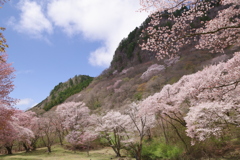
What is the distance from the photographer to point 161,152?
13.3 metres

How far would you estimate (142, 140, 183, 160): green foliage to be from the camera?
12648 mm

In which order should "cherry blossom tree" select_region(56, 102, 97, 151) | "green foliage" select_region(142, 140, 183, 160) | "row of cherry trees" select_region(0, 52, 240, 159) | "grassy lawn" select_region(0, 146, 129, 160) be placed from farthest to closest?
1. "cherry blossom tree" select_region(56, 102, 97, 151)
2. "grassy lawn" select_region(0, 146, 129, 160)
3. "green foliage" select_region(142, 140, 183, 160)
4. "row of cherry trees" select_region(0, 52, 240, 159)

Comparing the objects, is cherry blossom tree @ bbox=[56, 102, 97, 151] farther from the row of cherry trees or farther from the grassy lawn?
the grassy lawn

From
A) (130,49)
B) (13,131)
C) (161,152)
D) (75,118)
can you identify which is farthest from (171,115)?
(130,49)

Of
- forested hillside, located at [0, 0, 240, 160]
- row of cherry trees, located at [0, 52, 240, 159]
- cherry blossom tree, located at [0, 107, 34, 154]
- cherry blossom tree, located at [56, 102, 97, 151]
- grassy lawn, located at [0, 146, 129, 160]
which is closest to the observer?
forested hillside, located at [0, 0, 240, 160]

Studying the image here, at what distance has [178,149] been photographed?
503 inches

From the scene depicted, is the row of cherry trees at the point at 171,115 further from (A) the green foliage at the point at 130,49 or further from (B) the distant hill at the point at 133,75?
(A) the green foliage at the point at 130,49

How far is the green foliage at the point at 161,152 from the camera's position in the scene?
12648 millimetres

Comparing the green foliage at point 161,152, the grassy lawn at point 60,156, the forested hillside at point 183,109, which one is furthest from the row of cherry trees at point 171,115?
the grassy lawn at point 60,156

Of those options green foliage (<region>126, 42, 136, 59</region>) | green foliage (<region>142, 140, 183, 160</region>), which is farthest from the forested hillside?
green foliage (<region>126, 42, 136, 59</region>)

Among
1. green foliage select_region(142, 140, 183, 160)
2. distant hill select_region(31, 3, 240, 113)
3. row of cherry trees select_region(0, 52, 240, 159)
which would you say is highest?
distant hill select_region(31, 3, 240, 113)

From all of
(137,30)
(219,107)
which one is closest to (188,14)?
(219,107)

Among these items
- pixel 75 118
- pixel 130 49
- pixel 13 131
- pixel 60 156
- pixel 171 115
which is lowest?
pixel 60 156

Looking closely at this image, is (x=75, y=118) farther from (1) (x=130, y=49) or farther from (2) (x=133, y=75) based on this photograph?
(1) (x=130, y=49)
